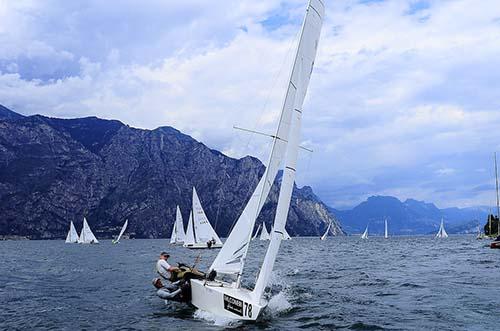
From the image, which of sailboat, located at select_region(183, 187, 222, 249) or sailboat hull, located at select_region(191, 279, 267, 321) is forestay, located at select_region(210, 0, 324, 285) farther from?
sailboat, located at select_region(183, 187, 222, 249)

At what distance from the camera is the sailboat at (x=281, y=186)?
17359 millimetres

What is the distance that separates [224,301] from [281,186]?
4.60 m

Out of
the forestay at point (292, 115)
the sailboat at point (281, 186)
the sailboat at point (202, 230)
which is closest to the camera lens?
the sailboat at point (281, 186)

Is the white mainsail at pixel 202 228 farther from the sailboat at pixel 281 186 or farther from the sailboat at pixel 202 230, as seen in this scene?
the sailboat at pixel 281 186

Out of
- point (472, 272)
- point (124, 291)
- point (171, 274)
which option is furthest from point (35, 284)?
point (472, 272)

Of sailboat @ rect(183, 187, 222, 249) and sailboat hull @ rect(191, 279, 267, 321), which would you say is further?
sailboat @ rect(183, 187, 222, 249)

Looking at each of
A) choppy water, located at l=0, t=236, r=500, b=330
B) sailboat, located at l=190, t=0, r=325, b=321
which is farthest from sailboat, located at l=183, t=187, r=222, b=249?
sailboat, located at l=190, t=0, r=325, b=321

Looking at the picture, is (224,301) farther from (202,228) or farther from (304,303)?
(202,228)

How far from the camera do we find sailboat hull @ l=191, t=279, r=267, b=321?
659 inches

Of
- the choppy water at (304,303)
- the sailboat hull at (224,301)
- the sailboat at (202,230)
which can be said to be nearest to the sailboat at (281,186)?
the sailboat hull at (224,301)

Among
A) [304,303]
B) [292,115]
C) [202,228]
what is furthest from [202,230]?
[292,115]

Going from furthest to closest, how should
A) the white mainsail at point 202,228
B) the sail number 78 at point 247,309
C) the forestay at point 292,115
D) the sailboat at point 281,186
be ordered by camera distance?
the white mainsail at point 202,228
the forestay at point 292,115
the sailboat at point 281,186
the sail number 78 at point 247,309

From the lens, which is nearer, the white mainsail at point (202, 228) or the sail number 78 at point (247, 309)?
the sail number 78 at point (247, 309)

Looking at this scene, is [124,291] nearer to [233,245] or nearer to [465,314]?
[233,245]
